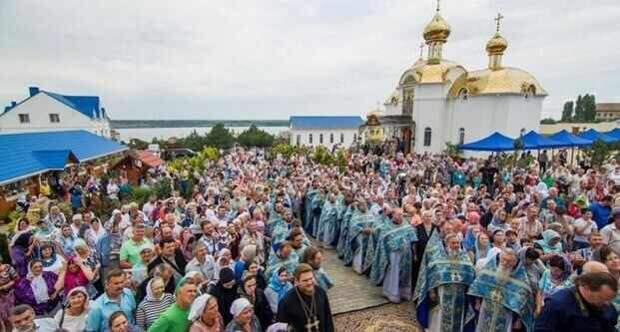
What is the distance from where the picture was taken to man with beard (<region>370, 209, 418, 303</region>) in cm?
582

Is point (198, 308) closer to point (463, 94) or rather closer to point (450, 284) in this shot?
point (450, 284)

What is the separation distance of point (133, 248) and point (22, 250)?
185 centimetres

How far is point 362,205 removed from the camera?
7371 millimetres

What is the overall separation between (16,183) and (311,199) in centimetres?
1163

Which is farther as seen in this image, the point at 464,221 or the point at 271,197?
the point at 271,197

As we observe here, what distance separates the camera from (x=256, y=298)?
3.73 metres

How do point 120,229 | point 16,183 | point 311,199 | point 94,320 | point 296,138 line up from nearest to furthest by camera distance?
point 94,320
point 120,229
point 311,199
point 16,183
point 296,138

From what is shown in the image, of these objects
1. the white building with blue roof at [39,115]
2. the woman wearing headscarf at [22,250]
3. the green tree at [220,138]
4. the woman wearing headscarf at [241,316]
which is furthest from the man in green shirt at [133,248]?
the green tree at [220,138]

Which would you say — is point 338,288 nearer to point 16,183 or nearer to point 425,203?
point 425,203

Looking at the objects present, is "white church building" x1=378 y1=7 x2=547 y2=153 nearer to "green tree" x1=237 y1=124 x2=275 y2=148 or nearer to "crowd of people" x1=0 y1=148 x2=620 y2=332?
"crowd of people" x1=0 y1=148 x2=620 y2=332

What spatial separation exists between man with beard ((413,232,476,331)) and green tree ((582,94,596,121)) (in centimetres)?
7739

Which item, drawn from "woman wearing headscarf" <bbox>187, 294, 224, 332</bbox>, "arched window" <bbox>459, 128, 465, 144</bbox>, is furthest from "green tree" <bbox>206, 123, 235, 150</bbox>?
"woman wearing headscarf" <bbox>187, 294, 224, 332</bbox>

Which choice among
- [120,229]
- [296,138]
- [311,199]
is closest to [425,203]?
[311,199]

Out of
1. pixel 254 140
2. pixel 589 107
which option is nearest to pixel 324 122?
pixel 254 140
